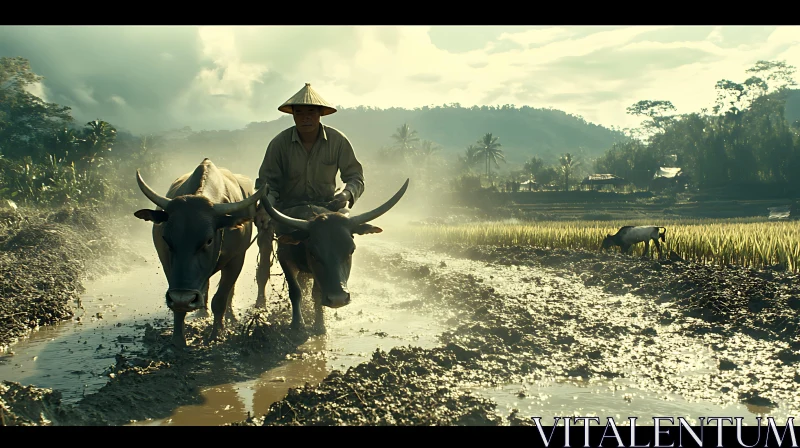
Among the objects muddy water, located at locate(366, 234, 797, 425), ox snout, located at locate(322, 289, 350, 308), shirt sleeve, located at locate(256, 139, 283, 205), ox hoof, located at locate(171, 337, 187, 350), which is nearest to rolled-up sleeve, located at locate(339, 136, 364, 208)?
shirt sleeve, located at locate(256, 139, 283, 205)

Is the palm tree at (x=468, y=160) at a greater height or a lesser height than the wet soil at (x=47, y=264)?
greater

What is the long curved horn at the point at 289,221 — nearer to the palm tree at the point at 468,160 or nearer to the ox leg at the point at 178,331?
the ox leg at the point at 178,331

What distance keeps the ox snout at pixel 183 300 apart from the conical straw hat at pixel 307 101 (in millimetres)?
2066

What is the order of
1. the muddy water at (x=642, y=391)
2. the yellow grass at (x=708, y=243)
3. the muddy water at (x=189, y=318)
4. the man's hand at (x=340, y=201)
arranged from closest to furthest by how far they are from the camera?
the muddy water at (x=642, y=391) < the muddy water at (x=189, y=318) < the man's hand at (x=340, y=201) < the yellow grass at (x=708, y=243)

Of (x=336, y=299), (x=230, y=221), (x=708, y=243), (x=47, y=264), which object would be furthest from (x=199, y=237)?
(x=708, y=243)

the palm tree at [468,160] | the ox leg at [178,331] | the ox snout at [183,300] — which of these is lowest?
the ox leg at [178,331]

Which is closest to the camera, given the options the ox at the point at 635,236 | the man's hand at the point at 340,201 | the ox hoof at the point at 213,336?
the ox hoof at the point at 213,336

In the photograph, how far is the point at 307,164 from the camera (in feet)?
19.7

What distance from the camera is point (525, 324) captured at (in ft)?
20.2

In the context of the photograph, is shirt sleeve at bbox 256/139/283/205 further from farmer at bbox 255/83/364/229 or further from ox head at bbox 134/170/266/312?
ox head at bbox 134/170/266/312

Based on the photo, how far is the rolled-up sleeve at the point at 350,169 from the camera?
19.9 ft

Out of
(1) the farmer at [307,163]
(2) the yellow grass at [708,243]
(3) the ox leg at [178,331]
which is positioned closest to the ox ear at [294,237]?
(1) the farmer at [307,163]

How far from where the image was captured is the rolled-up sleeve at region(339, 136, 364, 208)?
607 cm
